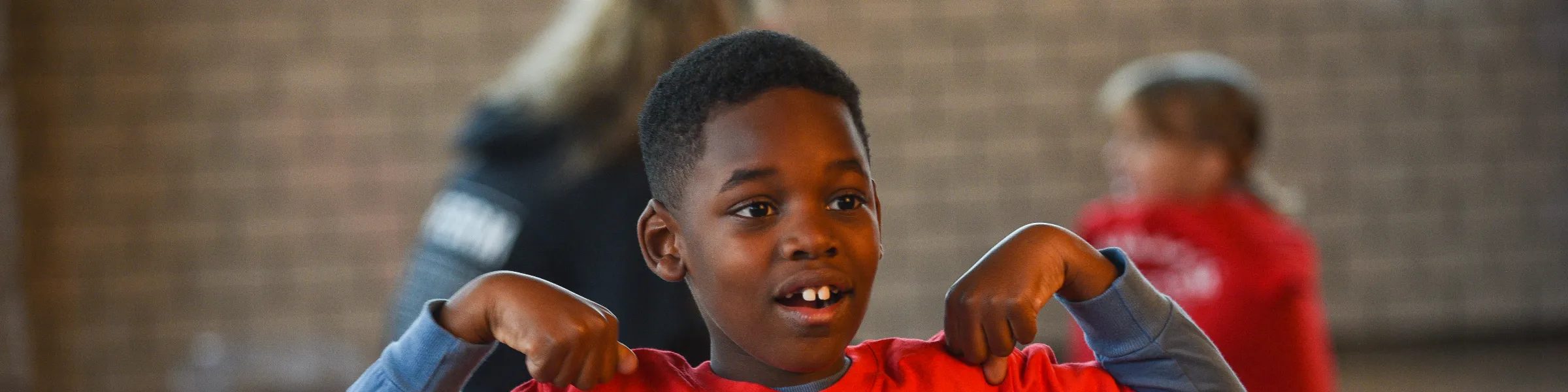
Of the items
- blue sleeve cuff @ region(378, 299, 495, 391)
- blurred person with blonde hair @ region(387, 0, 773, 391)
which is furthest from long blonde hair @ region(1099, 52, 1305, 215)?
blue sleeve cuff @ region(378, 299, 495, 391)

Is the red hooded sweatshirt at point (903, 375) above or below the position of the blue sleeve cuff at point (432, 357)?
below

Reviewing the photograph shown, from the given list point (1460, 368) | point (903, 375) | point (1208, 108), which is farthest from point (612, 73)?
point (1460, 368)

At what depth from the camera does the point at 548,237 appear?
70.8 inches

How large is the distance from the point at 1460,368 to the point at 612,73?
422 centimetres

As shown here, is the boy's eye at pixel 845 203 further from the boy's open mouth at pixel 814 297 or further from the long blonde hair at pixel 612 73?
the long blonde hair at pixel 612 73

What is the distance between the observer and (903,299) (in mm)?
4973

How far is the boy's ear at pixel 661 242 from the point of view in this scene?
118 cm

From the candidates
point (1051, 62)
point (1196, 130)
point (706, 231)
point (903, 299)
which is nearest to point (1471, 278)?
point (1051, 62)

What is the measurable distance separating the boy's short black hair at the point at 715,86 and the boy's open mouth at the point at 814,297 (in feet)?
0.45

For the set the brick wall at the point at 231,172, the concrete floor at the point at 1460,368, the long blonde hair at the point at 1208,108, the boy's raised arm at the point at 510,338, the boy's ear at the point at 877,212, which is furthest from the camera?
the concrete floor at the point at 1460,368

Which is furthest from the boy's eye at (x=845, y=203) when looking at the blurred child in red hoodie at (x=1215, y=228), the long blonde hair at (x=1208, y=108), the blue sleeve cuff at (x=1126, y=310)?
A: the long blonde hair at (x=1208, y=108)

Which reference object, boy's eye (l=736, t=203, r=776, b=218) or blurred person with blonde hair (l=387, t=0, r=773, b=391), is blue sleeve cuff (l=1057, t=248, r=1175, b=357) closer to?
boy's eye (l=736, t=203, r=776, b=218)

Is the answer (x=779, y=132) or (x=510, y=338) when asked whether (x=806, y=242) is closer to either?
(x=779, y=132)

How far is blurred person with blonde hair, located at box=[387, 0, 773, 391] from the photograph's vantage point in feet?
5.82
